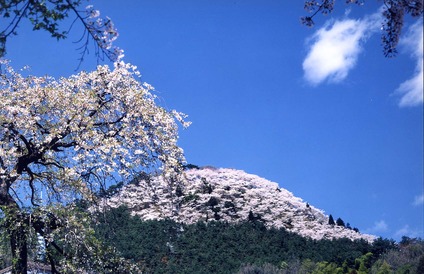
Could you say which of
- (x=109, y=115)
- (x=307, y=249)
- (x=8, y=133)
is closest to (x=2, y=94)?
(x=8, y=133)

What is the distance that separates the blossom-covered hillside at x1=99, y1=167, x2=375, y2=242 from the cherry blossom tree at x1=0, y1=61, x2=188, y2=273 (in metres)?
8.83

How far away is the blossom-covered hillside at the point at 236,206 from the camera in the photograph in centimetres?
2117

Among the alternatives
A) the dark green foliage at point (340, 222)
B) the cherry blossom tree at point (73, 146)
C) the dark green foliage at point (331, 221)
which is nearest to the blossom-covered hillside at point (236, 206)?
the dark green foliage at point (331, 221)

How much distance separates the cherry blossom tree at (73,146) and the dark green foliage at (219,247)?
5.63 metres

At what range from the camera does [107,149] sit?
9.39m

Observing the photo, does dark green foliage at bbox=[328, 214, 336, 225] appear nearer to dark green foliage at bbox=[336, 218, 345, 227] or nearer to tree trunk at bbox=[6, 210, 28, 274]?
dark green foliage at bbox=[336, 218, 345, 227]

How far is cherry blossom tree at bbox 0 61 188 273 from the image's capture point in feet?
29.9

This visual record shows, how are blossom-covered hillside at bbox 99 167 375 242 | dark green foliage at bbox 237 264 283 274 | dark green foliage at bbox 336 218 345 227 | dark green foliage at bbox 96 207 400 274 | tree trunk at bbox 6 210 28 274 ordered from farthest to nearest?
dark green foliage at bbox 336 218 345 227 < blossom-covered hillside at bbox 99 167 375 242 < dark green foliage at bbox 96 207 400 274 < dark green foliage at bbox 237 264 283 274 < tree trunk at bbox 6 210 28 274

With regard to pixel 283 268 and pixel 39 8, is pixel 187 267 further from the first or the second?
pixel 39 8

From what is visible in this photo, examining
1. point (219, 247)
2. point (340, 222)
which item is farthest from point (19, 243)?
point (340, 222)

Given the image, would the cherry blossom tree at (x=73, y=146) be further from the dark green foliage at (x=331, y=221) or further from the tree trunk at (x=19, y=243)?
the dark green foliage at (x=331, y=221)

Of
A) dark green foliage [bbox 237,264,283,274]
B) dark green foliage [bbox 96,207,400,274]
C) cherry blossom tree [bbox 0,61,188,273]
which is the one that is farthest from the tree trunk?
dark green foliage [bbox 237,264,283,274]

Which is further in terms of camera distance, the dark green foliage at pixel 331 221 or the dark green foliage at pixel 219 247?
the dark green foliage at pixel 331 221

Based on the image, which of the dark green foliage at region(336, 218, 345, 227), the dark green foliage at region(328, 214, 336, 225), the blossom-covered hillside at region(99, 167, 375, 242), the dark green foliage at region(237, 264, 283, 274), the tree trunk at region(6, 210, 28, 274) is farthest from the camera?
the dark green foliage at region(336, 218, 345, 227)
